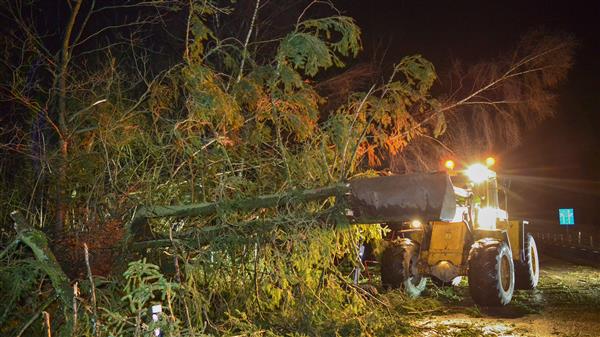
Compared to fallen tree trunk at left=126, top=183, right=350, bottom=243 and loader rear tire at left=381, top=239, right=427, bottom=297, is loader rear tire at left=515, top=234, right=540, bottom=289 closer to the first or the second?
loader rear tire at left=381, top=239, right=427, bottom=297

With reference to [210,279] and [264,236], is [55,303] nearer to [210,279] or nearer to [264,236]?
[210,279]

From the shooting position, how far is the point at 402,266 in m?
9.58

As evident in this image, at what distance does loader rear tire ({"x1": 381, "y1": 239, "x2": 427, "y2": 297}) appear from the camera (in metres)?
9.58

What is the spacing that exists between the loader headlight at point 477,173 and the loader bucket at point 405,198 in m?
5.21

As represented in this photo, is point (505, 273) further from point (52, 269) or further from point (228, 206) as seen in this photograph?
point (52, 269)

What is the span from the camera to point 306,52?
649cm

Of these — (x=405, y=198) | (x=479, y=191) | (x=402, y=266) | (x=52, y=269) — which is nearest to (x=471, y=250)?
(x=402, y=266)

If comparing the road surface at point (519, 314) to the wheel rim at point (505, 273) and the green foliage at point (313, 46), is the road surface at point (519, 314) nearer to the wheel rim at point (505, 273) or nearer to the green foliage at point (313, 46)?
the wheel rim at point (505, 273)

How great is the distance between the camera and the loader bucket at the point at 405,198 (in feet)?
16.5

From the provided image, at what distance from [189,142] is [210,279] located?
2.04 meters

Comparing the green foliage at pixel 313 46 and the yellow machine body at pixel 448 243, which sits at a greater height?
the green foliage at pixel 313 46

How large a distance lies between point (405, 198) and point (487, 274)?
411cm

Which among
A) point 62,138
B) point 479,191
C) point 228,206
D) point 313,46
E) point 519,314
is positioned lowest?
point 519,314

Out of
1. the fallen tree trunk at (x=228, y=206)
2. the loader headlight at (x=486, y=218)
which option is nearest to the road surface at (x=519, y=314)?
the loader headlight at (x=486, y=218)
